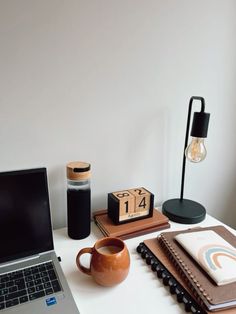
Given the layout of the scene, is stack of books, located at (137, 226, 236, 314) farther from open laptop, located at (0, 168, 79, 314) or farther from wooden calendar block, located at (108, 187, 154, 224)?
open laptop, located at (0, 168, 79, 314)

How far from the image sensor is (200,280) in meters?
0.66

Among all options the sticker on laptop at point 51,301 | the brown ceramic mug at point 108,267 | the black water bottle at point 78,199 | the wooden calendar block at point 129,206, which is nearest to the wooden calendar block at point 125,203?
the wooden calendar block at point 129,206

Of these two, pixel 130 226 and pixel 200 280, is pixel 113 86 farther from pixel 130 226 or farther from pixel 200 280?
pixel 200 280

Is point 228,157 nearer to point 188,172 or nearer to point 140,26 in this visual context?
point 188,172

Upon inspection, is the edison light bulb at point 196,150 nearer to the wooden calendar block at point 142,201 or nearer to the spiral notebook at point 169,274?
the wooden calendar block at point 142,201

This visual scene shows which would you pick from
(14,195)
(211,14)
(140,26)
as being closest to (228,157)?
(211,14)

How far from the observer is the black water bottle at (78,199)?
849 mm

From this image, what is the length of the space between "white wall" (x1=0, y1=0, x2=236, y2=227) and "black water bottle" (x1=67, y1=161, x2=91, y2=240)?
3.6 inches

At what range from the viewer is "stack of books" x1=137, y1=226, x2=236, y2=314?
608mm

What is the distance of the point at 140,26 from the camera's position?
3.06 feet

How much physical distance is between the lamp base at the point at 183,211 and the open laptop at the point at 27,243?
444 mm

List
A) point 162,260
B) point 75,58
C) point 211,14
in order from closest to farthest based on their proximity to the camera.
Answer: point 162,260
point 75,58
point 211,14

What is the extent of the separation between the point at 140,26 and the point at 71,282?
0.81 m

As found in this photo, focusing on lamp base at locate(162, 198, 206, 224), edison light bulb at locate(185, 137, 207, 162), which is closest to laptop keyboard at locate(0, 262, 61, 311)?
lamp base at locate(162, 198, 206, 224)
